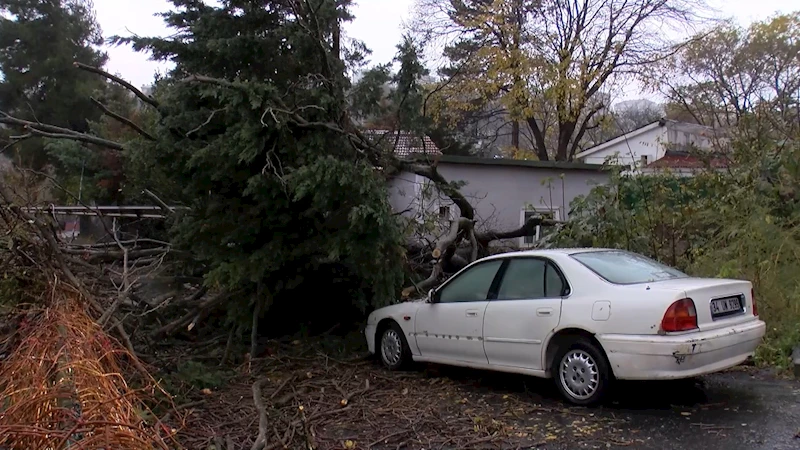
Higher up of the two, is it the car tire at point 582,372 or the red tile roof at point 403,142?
the red tile roof at point 403,142

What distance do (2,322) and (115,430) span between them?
10.7 ft

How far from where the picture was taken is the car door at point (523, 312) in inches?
242

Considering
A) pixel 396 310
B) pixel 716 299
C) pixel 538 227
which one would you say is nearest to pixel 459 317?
pixel 396 310

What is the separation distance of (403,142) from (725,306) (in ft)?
17.3

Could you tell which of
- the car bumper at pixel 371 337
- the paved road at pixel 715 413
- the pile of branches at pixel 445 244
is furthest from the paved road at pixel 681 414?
the pile of branches at pixel 445 244

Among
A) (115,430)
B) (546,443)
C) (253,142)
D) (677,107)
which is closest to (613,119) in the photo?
(677,107)

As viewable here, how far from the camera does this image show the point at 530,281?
657cm

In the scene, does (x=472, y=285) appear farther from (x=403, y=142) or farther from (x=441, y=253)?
(x=403, y=142)

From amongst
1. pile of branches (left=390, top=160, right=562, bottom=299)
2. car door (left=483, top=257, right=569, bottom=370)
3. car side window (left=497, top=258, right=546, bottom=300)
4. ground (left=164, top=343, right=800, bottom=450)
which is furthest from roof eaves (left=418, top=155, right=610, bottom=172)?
→ ground (left=164, top=343, right=800, bottom=450)

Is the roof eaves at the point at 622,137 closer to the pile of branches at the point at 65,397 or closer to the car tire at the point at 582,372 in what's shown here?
the car tire at the point at 582,372

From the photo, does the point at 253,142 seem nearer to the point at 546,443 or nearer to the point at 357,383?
the point at 357,383

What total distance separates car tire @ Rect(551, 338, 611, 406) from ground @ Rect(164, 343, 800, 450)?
13cm

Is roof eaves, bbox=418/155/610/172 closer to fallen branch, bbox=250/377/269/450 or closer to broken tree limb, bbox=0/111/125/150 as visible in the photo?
broken tree limb, bbox=0/111/125/150

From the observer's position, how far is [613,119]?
2958 centimetres
